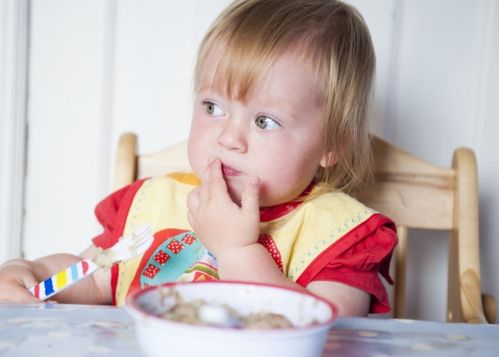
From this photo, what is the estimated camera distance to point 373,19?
1213 millimetres

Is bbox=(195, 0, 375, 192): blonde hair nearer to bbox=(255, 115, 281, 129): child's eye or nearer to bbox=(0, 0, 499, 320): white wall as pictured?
bbox=(255, 115, 281, 129): child's eye

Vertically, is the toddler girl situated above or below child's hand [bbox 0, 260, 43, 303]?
above

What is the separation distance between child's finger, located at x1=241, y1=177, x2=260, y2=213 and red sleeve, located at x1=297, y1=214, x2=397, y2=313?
0.14 metres

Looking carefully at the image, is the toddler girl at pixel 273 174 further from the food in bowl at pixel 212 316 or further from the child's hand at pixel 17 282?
the food in bowl at pixel 212 316

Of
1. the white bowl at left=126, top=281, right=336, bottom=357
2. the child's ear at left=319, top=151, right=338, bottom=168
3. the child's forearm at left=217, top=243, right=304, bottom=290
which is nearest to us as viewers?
the white bowl at left=126, top=281, right=336, bottom=357

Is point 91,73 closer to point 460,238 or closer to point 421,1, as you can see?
point 421,1

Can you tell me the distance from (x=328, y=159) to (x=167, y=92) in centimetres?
47

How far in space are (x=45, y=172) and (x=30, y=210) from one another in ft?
0.30

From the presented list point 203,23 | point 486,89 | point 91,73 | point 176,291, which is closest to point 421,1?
point 486,89

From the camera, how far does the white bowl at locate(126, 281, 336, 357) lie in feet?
1.17

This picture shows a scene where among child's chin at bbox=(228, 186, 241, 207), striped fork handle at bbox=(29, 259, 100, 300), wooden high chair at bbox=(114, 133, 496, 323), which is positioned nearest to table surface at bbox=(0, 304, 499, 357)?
striped fork handle at bbox=(29, 259, 100, 300)

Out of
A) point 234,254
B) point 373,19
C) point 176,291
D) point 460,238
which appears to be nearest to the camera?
point 176,291

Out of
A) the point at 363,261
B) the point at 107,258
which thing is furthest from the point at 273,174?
the point at 107,258

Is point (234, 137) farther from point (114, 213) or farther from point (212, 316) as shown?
point (212, 316)
